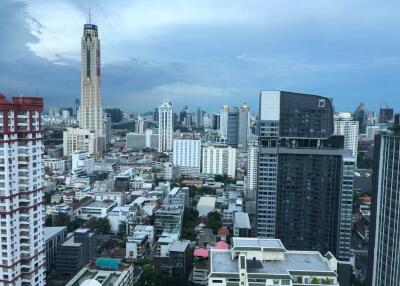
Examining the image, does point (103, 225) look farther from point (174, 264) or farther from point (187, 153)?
point (187, 153)

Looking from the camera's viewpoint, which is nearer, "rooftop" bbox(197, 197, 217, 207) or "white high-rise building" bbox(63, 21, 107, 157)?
"rooftop" bbox(197, 197, 217, 207)

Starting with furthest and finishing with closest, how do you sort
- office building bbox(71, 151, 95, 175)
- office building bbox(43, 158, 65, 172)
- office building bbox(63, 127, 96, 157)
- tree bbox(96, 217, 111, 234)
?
1. office building bbox(63, 127, 96, 157)
2. office building bbox(43, 158, 65, 172)
3. office building bbox(71, 151, 95, 175)
4. tree bbox(96, 217, 111, 234)

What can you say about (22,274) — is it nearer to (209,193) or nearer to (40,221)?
(40,221)

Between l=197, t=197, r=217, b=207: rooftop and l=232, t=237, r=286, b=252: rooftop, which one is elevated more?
l=232, t=237, r=286, b=252: rooftop

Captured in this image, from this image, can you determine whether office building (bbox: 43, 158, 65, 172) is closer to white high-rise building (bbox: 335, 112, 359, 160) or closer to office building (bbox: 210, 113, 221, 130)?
white high-rise building (bbox: 335, 112, 359, 160)

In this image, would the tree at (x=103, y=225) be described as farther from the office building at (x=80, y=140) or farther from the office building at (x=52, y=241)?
the office building at (x=80, y=140)

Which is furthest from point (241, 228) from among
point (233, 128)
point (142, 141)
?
point (142, 141)

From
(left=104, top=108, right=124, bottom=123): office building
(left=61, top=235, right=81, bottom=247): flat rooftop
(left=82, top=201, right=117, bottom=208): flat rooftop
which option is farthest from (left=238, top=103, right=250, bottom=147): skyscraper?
(left=104, top=108, right=124, bottom=123): office building
